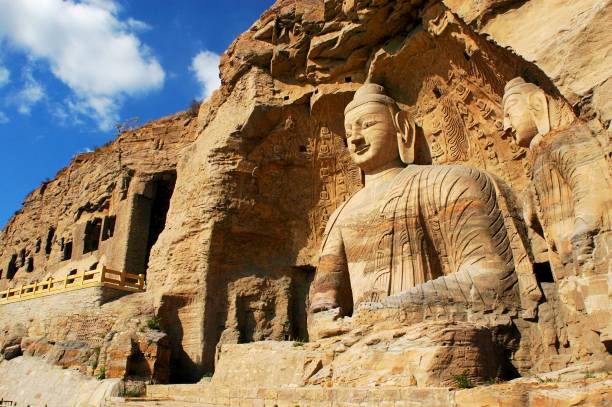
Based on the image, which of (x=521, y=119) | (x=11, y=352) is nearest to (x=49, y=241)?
(x=11, y=352)

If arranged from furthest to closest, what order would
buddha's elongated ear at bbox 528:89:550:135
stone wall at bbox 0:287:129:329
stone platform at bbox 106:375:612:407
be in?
stone wall at bbox 0:287:129:329 → buddha's elongated ear at bbox 528:89:550:135 → stone platform at bbox 106:375:612:407

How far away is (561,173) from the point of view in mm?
4496

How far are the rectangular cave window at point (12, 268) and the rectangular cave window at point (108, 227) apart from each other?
5.63m

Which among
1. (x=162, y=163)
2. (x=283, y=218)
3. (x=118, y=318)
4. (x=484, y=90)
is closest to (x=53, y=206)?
(x=162, y=163)

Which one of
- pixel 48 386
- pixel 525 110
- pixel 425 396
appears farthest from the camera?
pixel 48 386

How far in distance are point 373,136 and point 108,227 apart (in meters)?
10.5

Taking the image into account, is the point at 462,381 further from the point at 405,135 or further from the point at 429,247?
the point at 405,135

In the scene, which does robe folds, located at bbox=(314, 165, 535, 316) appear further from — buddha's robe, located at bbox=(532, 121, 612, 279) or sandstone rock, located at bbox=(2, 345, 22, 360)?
sandstone rock, located at bbox=(2, 345, 22, 360)

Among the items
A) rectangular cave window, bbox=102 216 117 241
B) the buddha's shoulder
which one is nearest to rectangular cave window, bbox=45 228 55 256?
rectangular cave window, bbox=102 216 117 241

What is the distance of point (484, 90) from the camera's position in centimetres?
761

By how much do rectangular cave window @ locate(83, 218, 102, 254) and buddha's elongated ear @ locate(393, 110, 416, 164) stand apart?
11.1 meters

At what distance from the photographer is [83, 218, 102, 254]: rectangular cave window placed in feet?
53.4

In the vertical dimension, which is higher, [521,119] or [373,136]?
[373,136]

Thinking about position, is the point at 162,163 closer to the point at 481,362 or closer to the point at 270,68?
the point at 270,68
